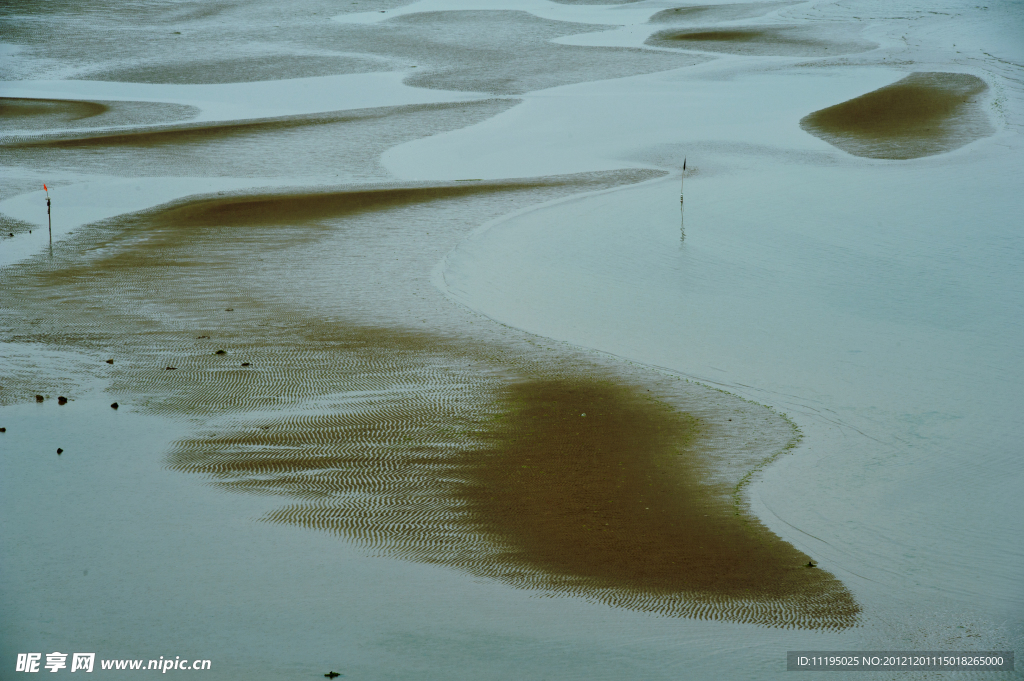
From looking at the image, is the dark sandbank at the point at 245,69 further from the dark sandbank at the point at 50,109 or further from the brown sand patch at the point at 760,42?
the brown sand patch at the point at 760,42

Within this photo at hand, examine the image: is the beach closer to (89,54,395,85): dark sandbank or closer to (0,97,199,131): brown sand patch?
(0,97,199,131): brown sand patch

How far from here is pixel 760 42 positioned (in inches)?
1428

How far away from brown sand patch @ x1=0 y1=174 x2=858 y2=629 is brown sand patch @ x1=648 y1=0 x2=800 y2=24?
31.8 meters

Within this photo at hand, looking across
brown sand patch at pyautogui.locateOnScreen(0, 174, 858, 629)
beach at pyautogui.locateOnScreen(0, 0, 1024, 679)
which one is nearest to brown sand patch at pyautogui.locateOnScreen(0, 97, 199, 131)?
beach at pyautogui.locateOnScreen(0, 0, 1024, 679)

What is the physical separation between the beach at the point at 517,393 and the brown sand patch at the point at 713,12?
1961cm

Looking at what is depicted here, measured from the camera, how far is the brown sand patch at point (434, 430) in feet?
21.9

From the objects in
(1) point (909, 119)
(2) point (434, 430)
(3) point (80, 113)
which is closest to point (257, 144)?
(3) point (80, 113)

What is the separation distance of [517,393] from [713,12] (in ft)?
128

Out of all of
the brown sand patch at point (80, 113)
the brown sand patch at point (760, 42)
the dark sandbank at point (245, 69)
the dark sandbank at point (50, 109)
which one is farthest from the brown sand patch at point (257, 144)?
the brown sand patch at point (760, 42)

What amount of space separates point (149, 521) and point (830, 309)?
8.57m

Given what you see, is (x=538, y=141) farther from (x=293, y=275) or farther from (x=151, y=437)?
→ (x=151, y=437)

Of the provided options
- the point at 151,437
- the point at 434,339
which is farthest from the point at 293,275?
the point at 151,437

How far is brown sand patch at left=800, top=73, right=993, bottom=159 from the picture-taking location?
69.7 ft

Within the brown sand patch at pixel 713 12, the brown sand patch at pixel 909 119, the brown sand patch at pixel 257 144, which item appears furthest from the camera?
the brown sand patch at pixel 713 12
